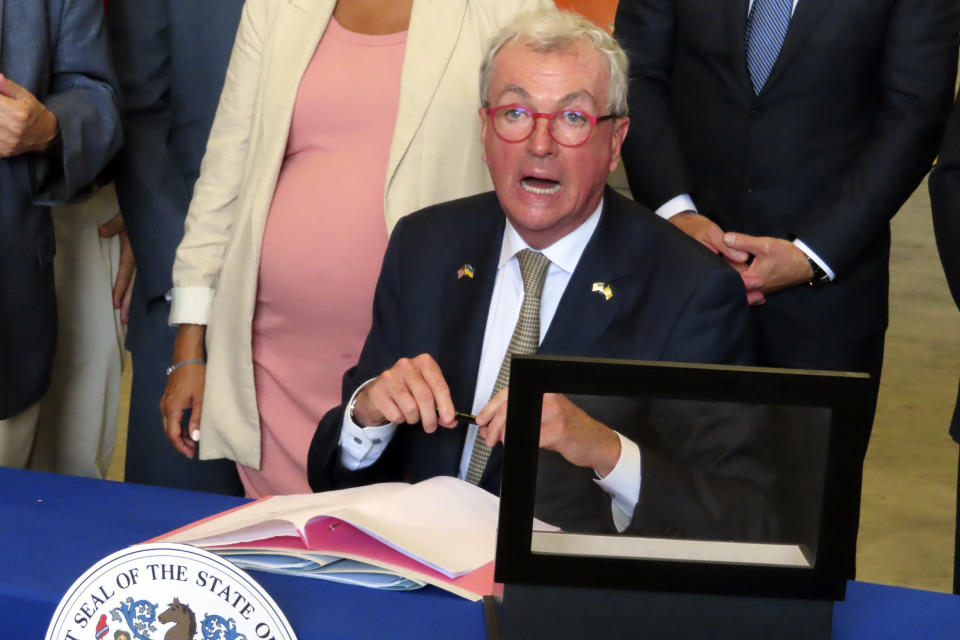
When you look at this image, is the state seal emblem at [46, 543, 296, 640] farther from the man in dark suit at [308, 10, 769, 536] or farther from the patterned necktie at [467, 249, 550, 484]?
the patterned necktie at [467, 249, 550, 484]

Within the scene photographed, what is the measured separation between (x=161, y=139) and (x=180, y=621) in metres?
1.70

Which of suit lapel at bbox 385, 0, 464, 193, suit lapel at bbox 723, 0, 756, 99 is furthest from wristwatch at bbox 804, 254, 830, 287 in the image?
suit lapel at bbox 385, 0, 464, 193

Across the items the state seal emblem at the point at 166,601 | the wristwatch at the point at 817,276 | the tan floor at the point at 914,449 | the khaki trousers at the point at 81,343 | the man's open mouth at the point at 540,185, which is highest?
the man's open mouth at the point at 540,185

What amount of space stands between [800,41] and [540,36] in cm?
62

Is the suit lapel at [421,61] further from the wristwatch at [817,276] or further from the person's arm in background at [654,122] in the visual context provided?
the wristwatch at [817,276]

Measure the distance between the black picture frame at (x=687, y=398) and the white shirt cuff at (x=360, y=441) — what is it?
65cm

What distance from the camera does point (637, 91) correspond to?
2.52 meters

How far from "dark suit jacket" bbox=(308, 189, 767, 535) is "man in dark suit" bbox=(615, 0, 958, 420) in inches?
16.4

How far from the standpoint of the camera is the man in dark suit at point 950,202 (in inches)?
79.6

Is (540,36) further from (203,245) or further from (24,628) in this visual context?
(24,628)

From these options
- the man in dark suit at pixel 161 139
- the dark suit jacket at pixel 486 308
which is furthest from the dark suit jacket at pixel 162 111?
the dark suit jacket at pixel 486 308

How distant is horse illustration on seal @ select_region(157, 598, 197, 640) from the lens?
1197 mm

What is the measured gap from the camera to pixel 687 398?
1148 mm

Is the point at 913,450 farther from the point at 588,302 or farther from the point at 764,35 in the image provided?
the point at 588,302
